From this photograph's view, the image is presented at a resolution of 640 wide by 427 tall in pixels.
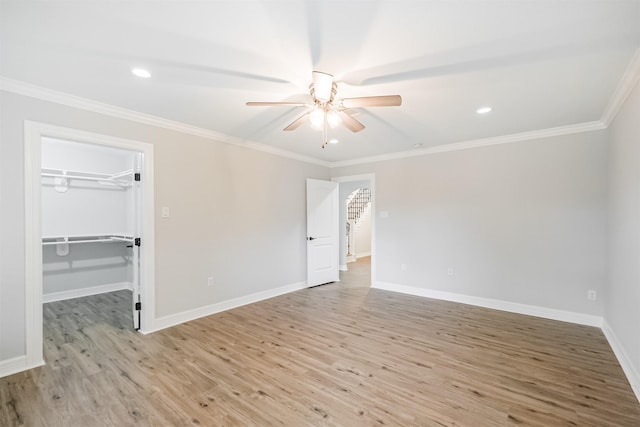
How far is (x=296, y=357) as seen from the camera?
8.80 feet

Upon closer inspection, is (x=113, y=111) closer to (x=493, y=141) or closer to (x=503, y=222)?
(x=493, y=141)

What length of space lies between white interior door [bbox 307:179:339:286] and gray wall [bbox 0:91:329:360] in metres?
0.16

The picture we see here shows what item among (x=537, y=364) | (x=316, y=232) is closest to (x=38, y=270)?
(x=316, y=232)

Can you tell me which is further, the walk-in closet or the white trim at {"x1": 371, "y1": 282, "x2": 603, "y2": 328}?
the walk-in closet

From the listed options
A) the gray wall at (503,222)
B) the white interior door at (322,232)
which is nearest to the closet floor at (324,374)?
the gray wall at (503,222)

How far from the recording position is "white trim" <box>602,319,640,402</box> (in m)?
2.12

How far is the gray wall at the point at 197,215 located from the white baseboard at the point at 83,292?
2.60 meters

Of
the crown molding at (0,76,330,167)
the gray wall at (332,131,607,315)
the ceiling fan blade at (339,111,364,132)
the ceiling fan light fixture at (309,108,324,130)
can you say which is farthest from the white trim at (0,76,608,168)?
the ceiling fan blade at (339,111,364,132)

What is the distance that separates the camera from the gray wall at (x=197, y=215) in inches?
94.3

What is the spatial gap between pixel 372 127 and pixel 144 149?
285 cm

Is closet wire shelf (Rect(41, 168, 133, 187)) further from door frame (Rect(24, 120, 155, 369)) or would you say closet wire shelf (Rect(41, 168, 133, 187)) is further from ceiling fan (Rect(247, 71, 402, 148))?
ceiling fan (Rect(247, 71, 402, 148))

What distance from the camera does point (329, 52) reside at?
1.95m

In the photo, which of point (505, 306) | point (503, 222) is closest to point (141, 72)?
point (503, 222)

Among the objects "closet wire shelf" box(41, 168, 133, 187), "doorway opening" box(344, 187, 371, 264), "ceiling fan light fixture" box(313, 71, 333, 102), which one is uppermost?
"ceiling fan light fixture" box(313, 71, 333, 102)
